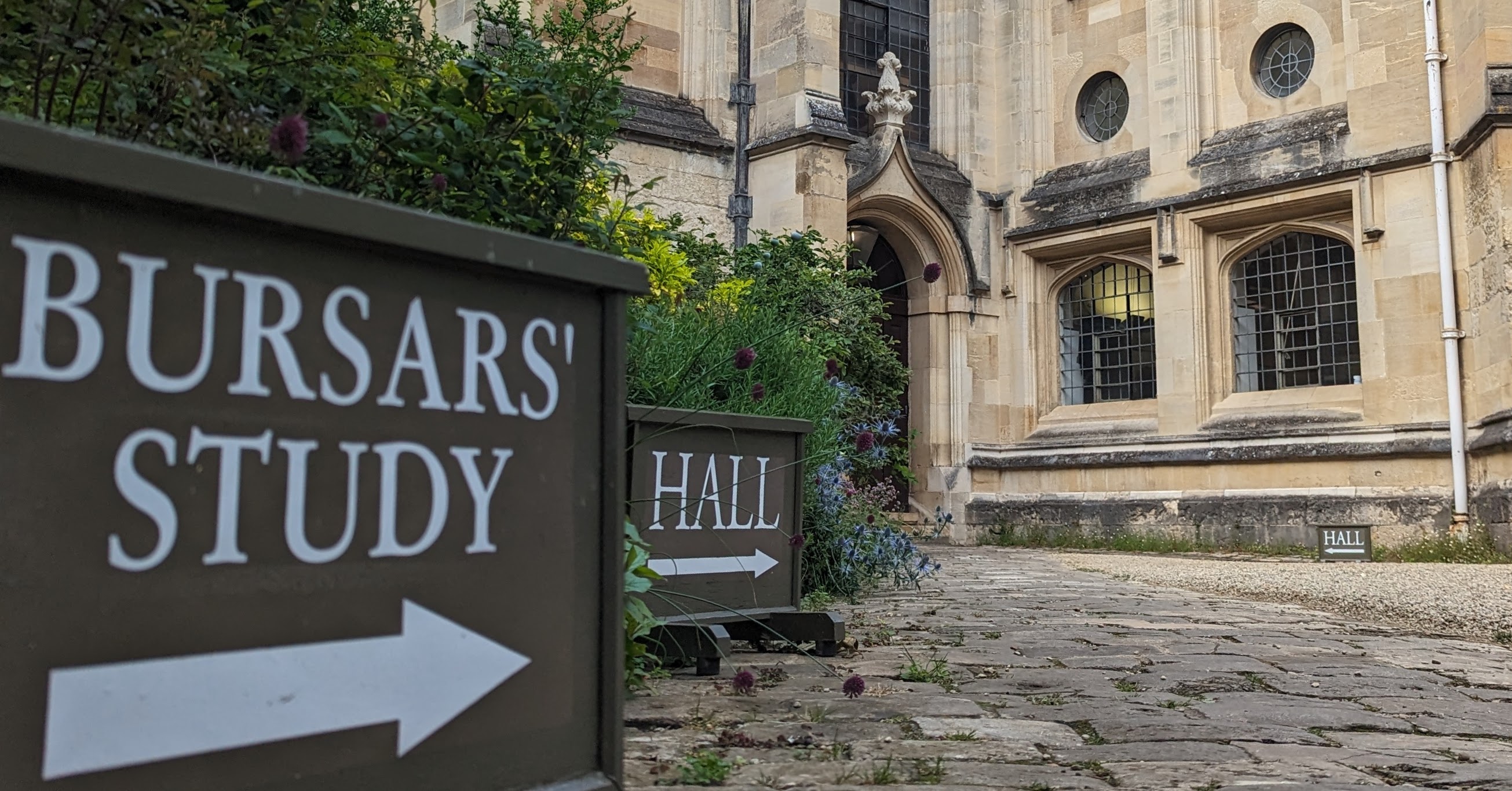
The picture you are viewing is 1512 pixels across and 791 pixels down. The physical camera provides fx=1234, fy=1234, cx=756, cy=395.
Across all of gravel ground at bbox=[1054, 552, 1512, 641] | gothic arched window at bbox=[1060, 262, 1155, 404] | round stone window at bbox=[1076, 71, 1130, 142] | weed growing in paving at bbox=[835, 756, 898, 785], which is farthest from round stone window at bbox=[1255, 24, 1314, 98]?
weed growing in paving at bbox=[835, 756, 898, 785]

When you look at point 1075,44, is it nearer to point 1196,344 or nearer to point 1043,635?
point 1196,344

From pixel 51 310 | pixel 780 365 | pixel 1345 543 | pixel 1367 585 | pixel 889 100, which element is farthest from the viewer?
pixel 889 100

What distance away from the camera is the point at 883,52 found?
1578 cm

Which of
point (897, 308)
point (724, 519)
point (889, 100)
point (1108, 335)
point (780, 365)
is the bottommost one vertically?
point (724, 519)

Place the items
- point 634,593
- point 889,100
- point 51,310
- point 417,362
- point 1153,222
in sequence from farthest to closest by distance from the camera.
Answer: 1. point 1153,222
2. point 889,100
3. point 634,593
4. point 417,362
5. point 51,310

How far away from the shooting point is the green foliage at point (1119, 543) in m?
12.4

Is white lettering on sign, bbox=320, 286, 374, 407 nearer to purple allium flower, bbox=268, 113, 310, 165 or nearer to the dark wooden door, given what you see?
purple allium flower, bbox=268, 113, 310, 165

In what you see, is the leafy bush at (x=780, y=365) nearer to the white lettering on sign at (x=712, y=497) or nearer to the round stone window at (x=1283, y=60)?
the white lettering on sign at (x=712, y=497)

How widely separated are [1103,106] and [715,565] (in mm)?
13153

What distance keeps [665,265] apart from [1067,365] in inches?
449

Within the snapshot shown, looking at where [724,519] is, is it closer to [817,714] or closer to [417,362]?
[817,714]

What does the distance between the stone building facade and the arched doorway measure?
0.07 metres

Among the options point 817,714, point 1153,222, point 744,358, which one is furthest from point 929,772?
point 1153,222

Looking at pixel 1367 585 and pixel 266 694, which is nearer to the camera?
pixel 266 694
